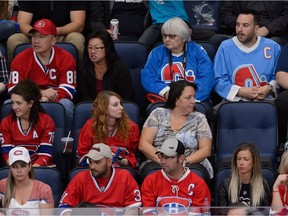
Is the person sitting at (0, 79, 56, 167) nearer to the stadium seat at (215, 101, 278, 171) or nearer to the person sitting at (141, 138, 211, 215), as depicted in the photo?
the person sitting at (141, 138, 211, 215)

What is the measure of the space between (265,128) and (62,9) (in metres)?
2.69

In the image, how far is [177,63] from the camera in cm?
1060

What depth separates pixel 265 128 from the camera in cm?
1001

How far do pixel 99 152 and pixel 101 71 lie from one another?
1.70 metres

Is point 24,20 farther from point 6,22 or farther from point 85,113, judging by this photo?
point 85,113

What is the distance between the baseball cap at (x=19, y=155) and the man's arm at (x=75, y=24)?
2.50m

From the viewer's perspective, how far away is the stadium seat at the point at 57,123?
33.0 feet

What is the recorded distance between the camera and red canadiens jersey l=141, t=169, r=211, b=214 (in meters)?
9.02

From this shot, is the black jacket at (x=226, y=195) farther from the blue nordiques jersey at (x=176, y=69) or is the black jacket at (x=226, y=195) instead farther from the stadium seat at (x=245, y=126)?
the blue nordiques jersey at (x=176, y=69)

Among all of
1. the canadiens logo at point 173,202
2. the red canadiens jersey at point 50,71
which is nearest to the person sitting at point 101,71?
the red canadiens jersey at point 50,71

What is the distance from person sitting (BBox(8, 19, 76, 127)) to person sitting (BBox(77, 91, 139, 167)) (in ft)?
2.73

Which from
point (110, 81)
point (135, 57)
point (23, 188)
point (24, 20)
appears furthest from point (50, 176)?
Answer: point (24, 20)

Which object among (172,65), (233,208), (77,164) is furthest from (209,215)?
(172,65)

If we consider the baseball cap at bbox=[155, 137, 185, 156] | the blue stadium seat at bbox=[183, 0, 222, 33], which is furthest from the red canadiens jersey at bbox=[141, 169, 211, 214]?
the blue stadium seat at bbox=[183, 0, 222, 33]
